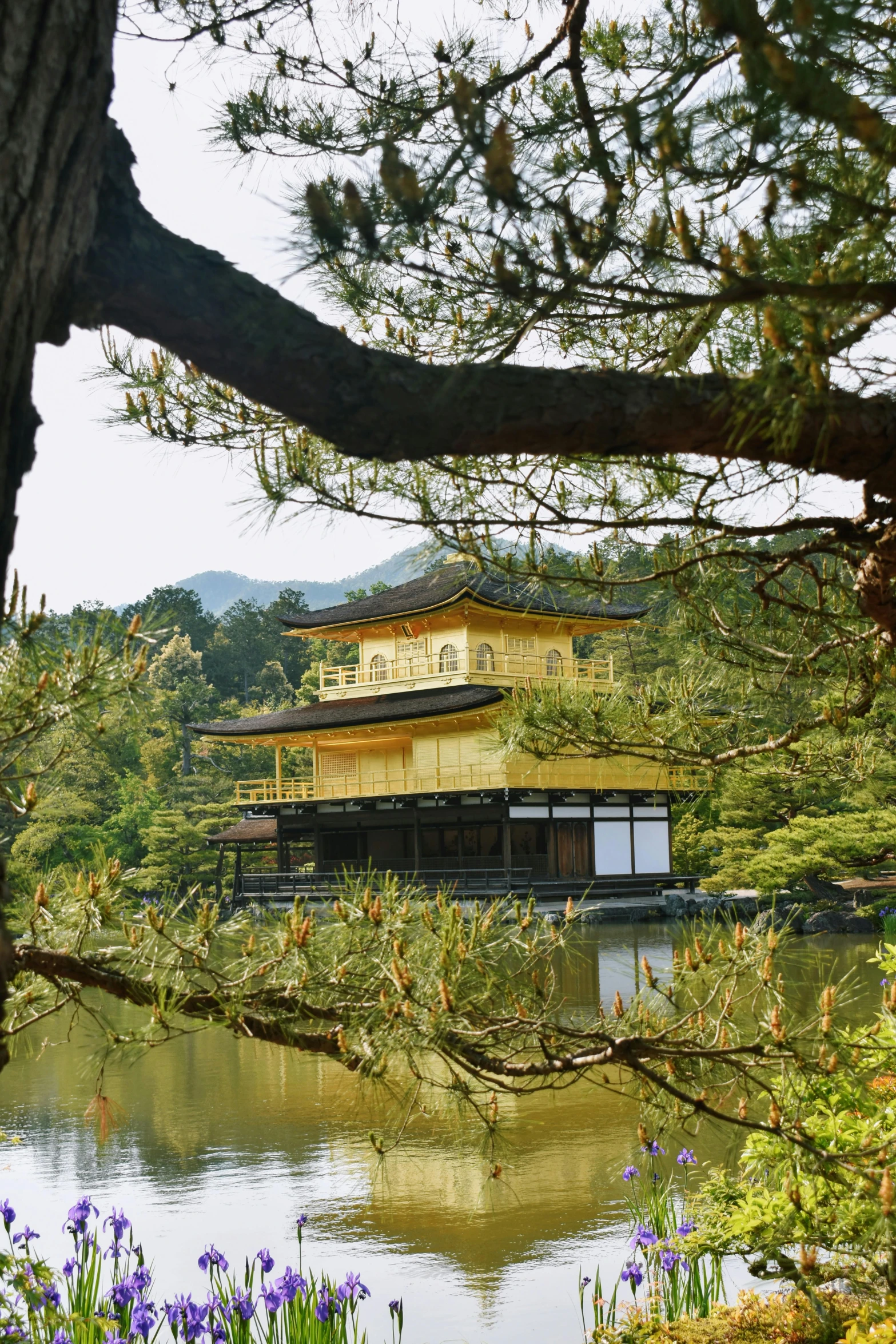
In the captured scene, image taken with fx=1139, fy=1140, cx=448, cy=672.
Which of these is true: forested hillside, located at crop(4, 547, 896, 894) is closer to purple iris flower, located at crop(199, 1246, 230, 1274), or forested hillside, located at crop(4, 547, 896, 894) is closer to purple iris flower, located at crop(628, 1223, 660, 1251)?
purple iris flower, located at crop(199, 1246, 230, 1274)

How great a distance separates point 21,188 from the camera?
1031 millimetres

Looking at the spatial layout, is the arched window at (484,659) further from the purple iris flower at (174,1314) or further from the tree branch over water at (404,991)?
the tree branch over water at (404,991)

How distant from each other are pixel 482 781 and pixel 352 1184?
1281 centimetres

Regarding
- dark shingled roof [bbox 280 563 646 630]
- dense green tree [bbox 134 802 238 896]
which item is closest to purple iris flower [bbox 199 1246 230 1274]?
dark shingled roof [bbox 280 563 646 630]

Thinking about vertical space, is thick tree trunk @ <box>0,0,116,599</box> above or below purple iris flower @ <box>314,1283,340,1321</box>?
above

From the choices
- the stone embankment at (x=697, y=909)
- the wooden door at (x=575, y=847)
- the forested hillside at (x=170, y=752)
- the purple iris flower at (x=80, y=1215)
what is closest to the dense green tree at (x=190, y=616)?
the forested hillside at (x=170, y=752)

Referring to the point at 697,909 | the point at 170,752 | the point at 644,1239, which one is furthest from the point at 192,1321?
the point at 170,752

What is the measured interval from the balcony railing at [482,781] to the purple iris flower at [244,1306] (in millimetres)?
12731

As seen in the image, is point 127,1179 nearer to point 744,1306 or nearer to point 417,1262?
point 417,1262

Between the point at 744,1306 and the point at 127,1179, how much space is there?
3.20 m

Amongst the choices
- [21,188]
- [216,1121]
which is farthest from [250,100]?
[216,1121]

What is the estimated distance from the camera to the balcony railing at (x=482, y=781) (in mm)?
17173

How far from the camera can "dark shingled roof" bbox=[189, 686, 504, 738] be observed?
18.3m

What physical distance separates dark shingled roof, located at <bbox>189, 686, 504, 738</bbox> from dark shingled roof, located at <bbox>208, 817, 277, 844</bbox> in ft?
6.63
